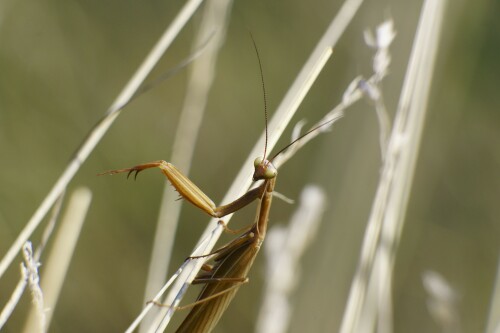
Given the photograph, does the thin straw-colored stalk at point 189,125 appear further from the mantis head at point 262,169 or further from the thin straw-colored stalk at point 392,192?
the thin straw-colored stalk at point 392,192

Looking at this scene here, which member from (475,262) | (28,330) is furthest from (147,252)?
(28,330)

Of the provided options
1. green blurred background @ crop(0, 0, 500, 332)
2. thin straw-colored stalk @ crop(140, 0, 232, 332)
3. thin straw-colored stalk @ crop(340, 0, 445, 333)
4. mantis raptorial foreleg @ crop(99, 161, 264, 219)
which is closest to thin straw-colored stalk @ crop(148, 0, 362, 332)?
mantis raptorial foreleg @ crop(99, 161, 264, 219)

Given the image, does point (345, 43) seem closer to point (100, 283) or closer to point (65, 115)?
point (65, 115)

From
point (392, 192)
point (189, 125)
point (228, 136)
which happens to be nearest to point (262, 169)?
point (392, 192)

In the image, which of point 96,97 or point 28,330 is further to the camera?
point 96,97

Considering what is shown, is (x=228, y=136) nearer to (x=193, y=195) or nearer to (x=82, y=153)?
Answer: (x=193, y=195)

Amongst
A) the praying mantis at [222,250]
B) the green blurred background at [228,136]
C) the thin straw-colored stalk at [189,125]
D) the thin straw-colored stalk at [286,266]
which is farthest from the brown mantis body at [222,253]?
the green blurred background at [228,136]
